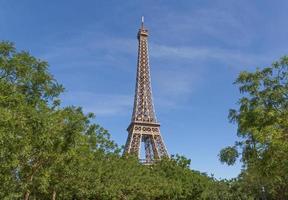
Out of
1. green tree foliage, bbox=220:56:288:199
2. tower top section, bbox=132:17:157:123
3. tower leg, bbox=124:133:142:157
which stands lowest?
green tree foliage, bbox=220:56:288:199

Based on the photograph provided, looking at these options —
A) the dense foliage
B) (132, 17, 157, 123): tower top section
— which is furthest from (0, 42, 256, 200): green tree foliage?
(132, 17, 157, 123): tower top section

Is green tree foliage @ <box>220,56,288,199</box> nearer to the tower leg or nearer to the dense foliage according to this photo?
the dense foliage

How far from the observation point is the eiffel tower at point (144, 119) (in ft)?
242

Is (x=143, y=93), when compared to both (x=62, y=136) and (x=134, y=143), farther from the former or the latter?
(x=62, y=136)

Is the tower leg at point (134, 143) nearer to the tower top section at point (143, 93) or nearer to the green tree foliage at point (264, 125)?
Result: the tower top section at point (143, 93)

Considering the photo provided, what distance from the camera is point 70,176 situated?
26938 millimetres

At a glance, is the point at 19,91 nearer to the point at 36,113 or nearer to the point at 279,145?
the point at 36,113

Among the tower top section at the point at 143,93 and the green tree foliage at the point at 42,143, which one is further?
the tower top section at the point at 143,93

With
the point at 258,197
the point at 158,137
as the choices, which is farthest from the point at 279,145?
the point at 158,137

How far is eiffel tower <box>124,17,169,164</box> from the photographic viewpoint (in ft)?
242

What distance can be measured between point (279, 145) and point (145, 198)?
27.2m

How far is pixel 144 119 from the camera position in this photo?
7769 cm

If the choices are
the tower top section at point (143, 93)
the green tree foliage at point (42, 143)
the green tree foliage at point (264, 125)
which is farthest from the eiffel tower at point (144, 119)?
the green tree foliage at point (264, 125)

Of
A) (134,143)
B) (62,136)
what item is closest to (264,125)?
(62,136)
